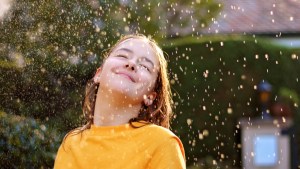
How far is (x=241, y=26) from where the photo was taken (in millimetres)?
18484

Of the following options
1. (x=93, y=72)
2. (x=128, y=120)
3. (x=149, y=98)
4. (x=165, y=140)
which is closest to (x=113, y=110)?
(x=128, y=120)

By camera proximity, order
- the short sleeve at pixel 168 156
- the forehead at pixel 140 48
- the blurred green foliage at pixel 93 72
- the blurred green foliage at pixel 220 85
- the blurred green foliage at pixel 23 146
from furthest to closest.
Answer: the blurred green foliage at pixel 220 85 → the blurred green foliage at pixel 93 72 → the blurred green foliage at pixel 23 146 → the forehead at pixel 140 48 → the short sleeve at pixel 168 156

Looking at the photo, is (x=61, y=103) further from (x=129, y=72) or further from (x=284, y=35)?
(x=284, y=35)

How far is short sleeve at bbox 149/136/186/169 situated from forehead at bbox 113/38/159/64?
1.36 feet

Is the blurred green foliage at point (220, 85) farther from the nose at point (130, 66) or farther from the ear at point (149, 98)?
the nose at point (130, 66)

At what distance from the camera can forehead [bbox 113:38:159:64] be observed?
3230 millimetres

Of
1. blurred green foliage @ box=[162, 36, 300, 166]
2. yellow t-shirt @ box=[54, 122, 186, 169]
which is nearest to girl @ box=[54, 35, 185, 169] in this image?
yellow t-shirt @ box=[54, 122, 186, 169]

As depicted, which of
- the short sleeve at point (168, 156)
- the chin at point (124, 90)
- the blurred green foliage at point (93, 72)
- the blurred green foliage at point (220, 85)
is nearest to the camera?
the short sleeve at point (168, 156)

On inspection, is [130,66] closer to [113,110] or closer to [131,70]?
[131,70]

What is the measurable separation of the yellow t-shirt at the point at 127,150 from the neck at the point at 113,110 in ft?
0.14

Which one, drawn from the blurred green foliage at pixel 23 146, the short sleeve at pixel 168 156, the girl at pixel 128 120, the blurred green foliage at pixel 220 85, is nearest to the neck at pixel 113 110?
the girl at pixel 128 120

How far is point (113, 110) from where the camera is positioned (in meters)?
3.17

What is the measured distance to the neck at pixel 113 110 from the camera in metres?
3.15

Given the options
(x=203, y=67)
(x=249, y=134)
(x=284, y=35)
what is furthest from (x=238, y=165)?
(x=284, y=35)
